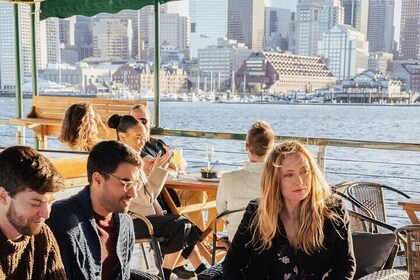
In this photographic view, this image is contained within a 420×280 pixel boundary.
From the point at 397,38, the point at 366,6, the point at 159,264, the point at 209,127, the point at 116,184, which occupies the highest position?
the point at 366,6

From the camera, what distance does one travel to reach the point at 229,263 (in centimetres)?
270

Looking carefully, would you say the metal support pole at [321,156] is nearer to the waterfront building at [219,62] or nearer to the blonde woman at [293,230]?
the blonde woman at [293,230]

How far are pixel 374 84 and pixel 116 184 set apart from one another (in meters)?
35.9

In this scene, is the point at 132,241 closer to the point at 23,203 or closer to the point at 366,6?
the point at 23,203

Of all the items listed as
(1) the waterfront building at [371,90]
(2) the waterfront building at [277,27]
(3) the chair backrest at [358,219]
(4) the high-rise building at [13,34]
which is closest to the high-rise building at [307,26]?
(2) the waterfront building at [277,27]

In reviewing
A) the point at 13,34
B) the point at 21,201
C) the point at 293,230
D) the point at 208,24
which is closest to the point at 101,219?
the point at 21,201

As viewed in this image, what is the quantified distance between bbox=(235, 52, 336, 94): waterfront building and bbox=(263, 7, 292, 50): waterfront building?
70 centimetres

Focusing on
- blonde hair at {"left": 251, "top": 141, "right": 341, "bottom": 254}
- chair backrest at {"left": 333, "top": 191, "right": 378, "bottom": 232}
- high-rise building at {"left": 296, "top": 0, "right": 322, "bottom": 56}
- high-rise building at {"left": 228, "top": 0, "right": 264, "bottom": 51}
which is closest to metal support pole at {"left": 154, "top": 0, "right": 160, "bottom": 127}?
chair backrest at {"left": 333, "top": 191, "right": 378, "bottom": 232}

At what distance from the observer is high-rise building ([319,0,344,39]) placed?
1021 inches

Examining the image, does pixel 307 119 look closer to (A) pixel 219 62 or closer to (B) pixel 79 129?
(A) pixel 219 62

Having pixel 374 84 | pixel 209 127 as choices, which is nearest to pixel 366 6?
pixel 374 84

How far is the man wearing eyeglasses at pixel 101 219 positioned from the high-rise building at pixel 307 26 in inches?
1028

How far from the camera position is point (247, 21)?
28.4 m

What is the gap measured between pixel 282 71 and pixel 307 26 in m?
3.92
